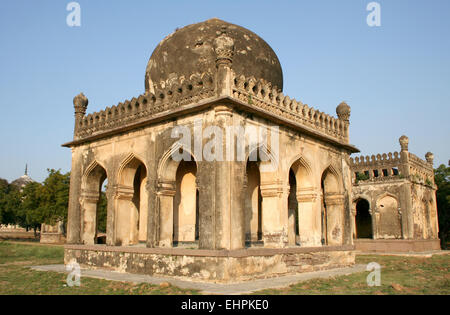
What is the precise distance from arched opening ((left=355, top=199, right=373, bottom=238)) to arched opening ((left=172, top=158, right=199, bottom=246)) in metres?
20.0

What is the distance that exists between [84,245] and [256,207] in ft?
17.9

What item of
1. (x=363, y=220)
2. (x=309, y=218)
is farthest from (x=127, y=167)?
(x=363, y=220)

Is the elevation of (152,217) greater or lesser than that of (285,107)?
lesser

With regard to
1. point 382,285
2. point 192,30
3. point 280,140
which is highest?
point 192,30

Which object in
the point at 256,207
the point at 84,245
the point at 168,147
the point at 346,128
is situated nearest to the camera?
the point at 168,147

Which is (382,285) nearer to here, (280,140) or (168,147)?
(280,140)

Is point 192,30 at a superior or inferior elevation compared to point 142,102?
superior

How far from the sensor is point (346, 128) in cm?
1425

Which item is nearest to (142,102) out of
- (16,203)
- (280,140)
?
(280,140)

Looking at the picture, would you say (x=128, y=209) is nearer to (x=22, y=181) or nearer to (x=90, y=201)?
(x=90, y=201)

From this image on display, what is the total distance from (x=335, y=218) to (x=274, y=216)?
143 inches

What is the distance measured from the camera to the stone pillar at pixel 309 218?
11.7m

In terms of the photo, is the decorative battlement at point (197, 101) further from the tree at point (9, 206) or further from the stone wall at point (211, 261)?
the tree at point (9, 206)

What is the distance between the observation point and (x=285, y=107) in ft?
37.5
